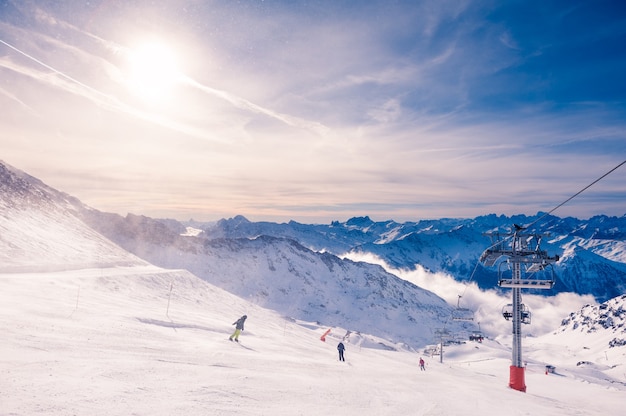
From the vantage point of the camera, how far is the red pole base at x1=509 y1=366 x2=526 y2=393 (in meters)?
26.2

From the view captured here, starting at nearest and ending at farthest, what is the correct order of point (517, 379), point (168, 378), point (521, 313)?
point (168, 378), point (517, 379), point (521, 313)

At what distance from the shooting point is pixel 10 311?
55.7ft

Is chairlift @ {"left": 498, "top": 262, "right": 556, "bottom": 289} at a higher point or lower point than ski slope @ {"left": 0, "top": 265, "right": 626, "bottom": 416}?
higher

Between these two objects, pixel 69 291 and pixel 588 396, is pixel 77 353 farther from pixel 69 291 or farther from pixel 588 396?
pixel 588 396

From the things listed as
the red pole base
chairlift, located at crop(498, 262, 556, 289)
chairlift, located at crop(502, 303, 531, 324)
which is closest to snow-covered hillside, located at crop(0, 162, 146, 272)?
chairlift, located at crop(498, 262, 556, 289)

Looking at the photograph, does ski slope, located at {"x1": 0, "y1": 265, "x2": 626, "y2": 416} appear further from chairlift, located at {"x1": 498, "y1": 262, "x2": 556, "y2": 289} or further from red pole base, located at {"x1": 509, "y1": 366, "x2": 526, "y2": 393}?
chairlift, located at {"x1": 498, "y1": 262, "x2": 556, "y2": 289}

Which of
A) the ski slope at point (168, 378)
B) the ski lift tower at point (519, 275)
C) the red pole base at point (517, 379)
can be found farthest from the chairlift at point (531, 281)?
the ski slope at point (168, 378)

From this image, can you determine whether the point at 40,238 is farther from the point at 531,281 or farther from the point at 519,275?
the point at 531,281

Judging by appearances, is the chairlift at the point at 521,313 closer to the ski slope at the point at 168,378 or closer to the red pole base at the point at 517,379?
the red pole base at the point at 517,379

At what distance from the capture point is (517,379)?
26.5m

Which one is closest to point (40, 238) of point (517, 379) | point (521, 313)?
point (521, 313)

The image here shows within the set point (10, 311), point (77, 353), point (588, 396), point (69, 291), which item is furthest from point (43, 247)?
point (588, 396)

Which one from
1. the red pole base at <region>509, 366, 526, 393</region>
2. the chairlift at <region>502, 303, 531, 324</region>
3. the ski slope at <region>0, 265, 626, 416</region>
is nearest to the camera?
the ski slope at <region>0, 265, 626, 416</region>

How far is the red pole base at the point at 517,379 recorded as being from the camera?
86.0 feet
